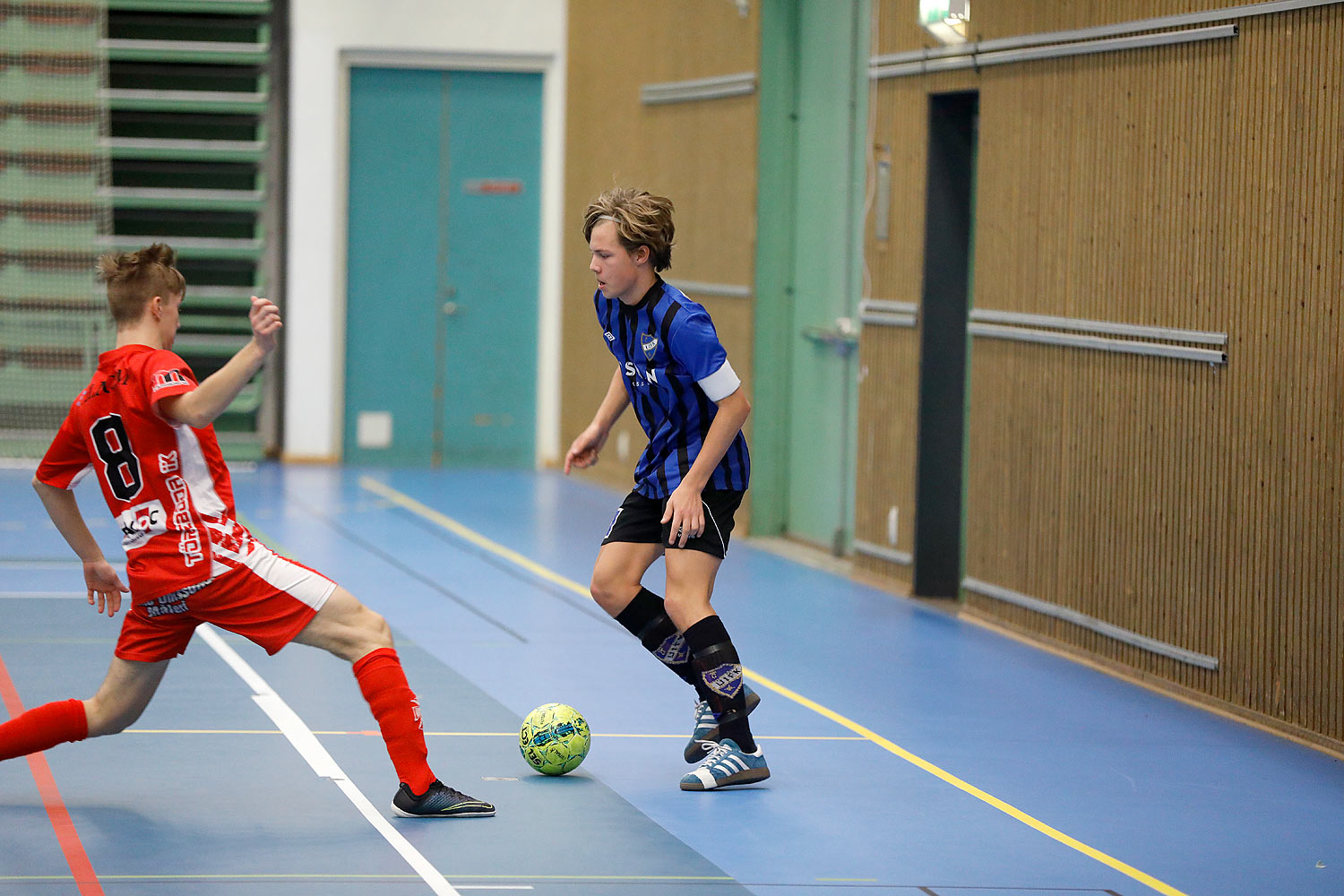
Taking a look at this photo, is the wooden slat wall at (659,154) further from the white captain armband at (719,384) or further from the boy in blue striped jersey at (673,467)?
the white captain armband at (719,384)

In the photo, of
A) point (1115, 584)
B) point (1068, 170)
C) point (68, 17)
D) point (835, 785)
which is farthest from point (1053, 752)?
point (68, 17)

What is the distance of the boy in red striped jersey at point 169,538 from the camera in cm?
491

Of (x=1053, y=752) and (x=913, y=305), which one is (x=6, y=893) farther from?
(x=913, y=305)

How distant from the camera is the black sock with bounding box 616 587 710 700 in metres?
5.80

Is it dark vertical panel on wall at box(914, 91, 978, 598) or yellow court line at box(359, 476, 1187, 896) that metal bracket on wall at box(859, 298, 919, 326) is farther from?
yellow court line at box(359, 476, 1187, 896)

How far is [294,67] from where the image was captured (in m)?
15.1

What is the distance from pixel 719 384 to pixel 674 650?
102 cm

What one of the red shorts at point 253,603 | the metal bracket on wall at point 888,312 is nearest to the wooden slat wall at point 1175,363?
the metal bracket on wall at point 888,312

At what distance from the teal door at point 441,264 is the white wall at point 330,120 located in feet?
0.50

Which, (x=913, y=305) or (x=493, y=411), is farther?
(x=493, y=411)

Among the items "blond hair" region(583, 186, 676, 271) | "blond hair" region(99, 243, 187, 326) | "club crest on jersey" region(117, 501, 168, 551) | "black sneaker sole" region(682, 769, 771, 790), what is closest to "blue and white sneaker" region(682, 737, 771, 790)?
"black sneaker sole" region(682, 769, 771, 790)

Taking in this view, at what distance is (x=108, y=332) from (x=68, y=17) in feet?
9.14

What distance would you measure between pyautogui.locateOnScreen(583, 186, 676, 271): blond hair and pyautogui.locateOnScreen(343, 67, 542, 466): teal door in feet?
33.3

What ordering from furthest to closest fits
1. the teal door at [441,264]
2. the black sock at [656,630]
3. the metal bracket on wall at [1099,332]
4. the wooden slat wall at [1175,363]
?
the teal door at [441,264] → the metal bracket on wall at [1099,332] → the wooden slat wall at [1175,363] → the black sock at [656,630]
